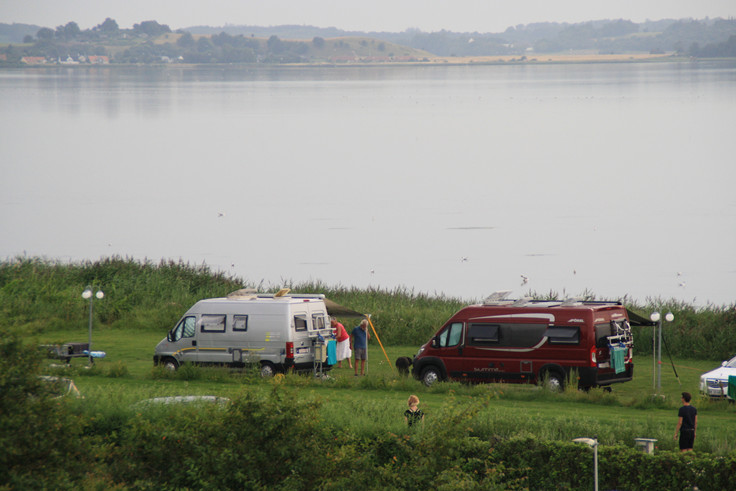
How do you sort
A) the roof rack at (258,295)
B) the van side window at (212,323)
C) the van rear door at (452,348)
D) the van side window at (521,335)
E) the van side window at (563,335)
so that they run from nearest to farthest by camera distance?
the van side window at (563,335)
the van side window at (521,335)
the van rear door at (452,348)
the van side window at (212,323)
the roof rack at (258,295)

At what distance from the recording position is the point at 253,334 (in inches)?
928

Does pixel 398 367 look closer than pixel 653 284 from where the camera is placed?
Yes

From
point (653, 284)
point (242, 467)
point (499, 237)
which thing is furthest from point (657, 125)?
point (242, 467)

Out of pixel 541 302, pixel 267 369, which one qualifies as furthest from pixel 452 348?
pixel 267 369

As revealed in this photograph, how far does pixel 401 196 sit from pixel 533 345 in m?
64.1

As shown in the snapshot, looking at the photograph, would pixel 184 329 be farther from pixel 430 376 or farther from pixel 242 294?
pixel 430 376

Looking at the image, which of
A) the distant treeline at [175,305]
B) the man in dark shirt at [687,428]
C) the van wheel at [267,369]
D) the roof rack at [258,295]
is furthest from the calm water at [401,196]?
the man in dark shirt at [687,428]

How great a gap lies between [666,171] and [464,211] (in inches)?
1276

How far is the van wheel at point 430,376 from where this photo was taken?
903 inches

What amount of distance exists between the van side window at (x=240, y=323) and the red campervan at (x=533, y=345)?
4160 millimetres

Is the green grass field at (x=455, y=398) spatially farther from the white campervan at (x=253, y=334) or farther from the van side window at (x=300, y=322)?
the van side window at (x=300, y=322)

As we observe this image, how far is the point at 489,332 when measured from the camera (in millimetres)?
22203

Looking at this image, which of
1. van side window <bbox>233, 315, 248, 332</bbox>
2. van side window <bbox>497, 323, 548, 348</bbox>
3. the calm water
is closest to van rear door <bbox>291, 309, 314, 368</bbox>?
van side window <bbox>233, 315, 248, 332</bbox>

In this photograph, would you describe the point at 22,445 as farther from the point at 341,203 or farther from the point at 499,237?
the point at 341,203
